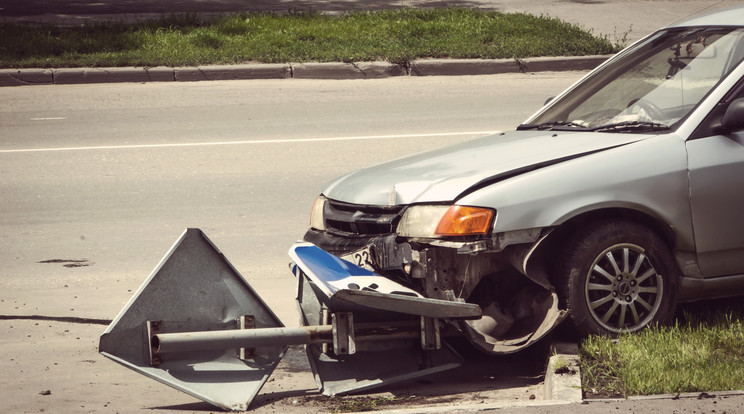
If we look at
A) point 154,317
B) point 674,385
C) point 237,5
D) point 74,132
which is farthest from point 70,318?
point 237,5

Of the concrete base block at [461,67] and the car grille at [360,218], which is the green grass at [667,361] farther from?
the concrete base block at [461,67]

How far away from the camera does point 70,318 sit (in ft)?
21.4

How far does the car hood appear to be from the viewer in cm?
521

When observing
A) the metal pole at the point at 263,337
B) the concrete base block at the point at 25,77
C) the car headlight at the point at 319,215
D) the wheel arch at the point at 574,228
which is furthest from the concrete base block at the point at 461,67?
the metal pole at the point at 263,337

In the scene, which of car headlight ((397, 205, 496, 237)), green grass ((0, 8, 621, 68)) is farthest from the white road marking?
car headlight ((397, 205, 496, 237))

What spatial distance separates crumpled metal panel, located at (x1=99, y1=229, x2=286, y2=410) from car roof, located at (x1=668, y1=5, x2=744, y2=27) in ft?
10.0

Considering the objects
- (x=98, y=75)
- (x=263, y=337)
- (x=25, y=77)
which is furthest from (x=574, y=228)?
(x=25, y=77)

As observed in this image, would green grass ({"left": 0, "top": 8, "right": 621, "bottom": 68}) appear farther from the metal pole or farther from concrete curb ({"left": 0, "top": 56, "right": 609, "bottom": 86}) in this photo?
the metal pole

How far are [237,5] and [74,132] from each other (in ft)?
27.4

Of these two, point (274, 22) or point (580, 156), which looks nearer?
point (580, 156)

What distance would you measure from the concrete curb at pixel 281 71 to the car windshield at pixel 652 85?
7.77 metres

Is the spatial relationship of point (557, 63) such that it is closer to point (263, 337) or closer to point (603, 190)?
point (603, 190)

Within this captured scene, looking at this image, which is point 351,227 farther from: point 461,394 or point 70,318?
point 70,318

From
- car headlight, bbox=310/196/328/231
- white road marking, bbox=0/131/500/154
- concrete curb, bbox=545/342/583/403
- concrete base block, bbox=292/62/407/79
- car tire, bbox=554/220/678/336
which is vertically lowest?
concrete curb, bbox=545/342/583/403
